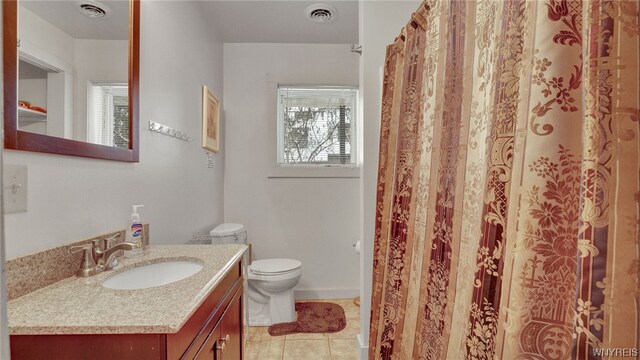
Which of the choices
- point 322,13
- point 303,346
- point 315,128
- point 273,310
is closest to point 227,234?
point 273,310

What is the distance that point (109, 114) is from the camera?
3.97 ft

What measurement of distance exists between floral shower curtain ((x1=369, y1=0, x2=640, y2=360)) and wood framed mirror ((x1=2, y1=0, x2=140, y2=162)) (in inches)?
46.0

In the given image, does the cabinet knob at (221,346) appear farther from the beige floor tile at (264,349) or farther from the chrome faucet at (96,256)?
the beige floor tile at (264,349)

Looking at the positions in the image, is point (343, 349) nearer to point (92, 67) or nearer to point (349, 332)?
point (349, 332)

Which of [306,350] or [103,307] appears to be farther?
[306,350]

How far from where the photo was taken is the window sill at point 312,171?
2830 mm

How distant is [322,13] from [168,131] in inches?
58.7

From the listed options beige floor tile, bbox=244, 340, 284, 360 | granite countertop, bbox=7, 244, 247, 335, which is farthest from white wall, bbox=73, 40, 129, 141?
beige floor tile, bbox=244, 340, 284, 360

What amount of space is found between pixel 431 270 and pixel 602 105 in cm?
64

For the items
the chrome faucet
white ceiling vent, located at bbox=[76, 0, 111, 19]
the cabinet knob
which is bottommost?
the cabinet knob

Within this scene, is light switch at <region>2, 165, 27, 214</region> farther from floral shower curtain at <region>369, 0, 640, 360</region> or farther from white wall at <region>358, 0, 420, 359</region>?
white wall at <region>358, 0, 420, 359</region>

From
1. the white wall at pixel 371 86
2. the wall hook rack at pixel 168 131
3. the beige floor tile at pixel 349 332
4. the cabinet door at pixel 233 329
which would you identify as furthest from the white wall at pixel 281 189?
the cabinet door at pixel 233 329

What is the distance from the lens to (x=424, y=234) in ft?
3.40

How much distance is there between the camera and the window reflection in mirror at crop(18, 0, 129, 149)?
90cm
